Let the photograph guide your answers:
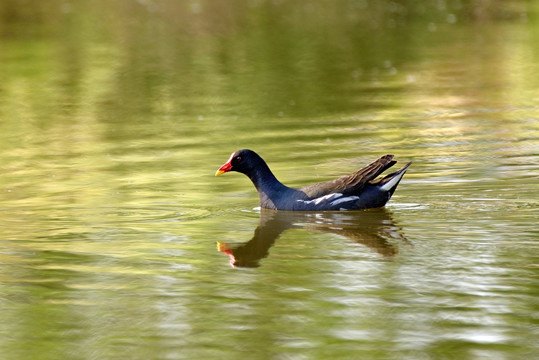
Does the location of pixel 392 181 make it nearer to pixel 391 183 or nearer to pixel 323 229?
pixel 391 183

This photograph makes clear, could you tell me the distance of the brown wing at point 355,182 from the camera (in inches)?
389

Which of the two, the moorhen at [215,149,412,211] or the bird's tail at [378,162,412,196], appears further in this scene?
the moorhen at [215,149,412,211]

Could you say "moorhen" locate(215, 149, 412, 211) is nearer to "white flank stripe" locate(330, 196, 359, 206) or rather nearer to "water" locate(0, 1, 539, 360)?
"white flank stripe" locate(330, 196, 359, 206)

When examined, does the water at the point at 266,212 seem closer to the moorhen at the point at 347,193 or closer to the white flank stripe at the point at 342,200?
the moorhen at the point at 347,193

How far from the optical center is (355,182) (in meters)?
9.90

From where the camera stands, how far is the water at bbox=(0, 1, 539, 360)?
6395mm

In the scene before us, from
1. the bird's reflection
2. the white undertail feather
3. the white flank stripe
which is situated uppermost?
the white undertail feather

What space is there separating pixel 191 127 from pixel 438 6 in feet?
59.4

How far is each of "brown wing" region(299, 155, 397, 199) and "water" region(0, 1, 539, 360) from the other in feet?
0.87

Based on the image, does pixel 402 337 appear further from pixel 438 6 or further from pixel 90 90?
pixel 438 6

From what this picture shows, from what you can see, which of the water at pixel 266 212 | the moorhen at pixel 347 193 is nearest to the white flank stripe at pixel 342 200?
the moorhen at pixel 347 193

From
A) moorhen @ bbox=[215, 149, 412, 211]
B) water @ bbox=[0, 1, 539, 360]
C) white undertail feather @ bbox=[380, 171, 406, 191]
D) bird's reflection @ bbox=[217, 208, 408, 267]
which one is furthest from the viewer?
moorhen @ bbox=[215, 149, 412, 211]

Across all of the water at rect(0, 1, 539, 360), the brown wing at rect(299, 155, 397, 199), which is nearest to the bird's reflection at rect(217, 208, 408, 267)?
the water at rect(0, 1, 539, 360)

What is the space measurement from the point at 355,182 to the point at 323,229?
0.77 m
